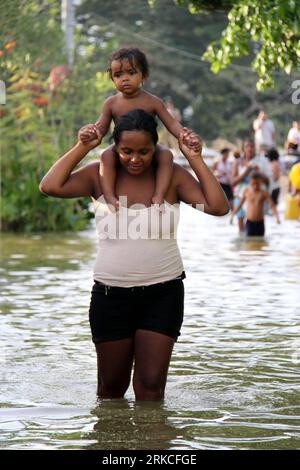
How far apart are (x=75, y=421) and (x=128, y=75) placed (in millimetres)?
1912

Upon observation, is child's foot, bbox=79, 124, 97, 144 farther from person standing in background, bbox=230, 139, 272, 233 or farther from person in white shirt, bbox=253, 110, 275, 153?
person in white shirt, bbox=253, 110, 275, 153

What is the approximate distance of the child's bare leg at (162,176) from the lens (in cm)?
763

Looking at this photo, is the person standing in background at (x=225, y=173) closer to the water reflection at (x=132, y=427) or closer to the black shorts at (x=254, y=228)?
the black shorts at (x=254, y=228)

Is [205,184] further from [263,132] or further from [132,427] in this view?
[263,132]

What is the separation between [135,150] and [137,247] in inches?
20.5

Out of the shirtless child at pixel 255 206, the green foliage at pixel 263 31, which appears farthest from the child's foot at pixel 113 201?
the shirtless child at pixel 255 206

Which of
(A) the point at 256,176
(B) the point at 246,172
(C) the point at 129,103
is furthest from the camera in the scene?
(B) the point at 246,172

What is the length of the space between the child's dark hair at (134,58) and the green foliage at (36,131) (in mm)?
13467

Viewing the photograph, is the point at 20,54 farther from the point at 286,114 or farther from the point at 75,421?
the point at 286,114

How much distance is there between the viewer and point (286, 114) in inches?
2493

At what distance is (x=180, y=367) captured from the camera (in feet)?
31.8

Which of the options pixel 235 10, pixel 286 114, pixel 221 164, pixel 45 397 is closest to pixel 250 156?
pixel 221 164

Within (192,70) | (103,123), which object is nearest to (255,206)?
(103,123)
